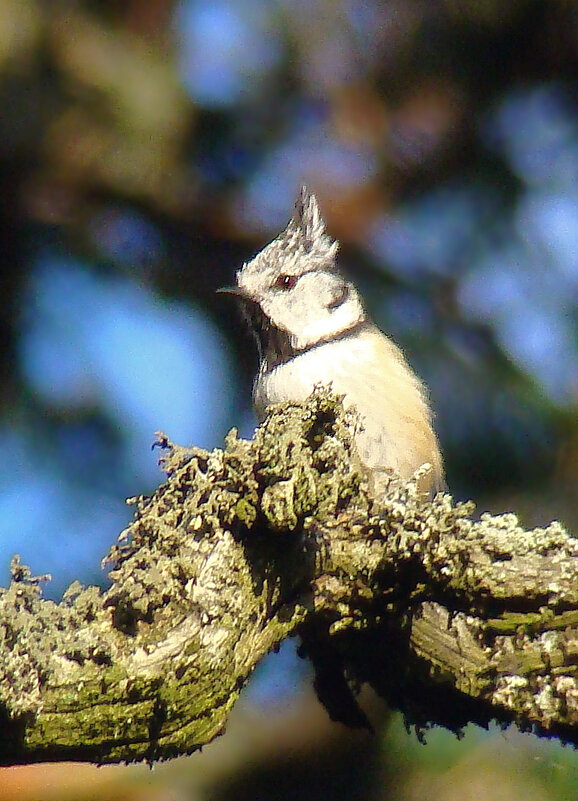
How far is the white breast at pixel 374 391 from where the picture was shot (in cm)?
215

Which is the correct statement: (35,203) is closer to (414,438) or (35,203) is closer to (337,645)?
(414,438)

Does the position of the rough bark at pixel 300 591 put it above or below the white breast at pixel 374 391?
below

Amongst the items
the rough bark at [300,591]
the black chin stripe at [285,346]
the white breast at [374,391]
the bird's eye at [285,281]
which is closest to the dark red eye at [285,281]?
the bird's eye at [285,281]

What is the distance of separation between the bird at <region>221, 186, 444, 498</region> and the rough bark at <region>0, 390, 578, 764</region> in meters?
0.64

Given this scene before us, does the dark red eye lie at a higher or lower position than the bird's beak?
higher

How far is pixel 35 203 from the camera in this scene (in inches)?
104

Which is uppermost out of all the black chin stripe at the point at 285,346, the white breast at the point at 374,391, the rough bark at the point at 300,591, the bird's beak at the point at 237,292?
the bird's beak at the point at 237,292

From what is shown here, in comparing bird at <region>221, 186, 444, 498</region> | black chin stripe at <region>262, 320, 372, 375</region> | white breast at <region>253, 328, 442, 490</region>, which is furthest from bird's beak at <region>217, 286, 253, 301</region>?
white breast at <region>253, 328, 442, 490</region>

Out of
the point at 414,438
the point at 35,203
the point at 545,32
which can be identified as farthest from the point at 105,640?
the point at 545,32

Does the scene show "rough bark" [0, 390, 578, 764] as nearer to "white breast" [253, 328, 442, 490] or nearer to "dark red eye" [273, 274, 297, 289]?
"white breast" [253, 328, 442, 490]

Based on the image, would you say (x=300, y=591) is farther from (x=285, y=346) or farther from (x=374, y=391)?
(x=285, y=346)

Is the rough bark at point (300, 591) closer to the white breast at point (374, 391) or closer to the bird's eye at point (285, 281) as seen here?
the white breast at point (374, 391)

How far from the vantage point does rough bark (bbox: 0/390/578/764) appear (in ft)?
3.98

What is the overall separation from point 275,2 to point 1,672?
2159mm
